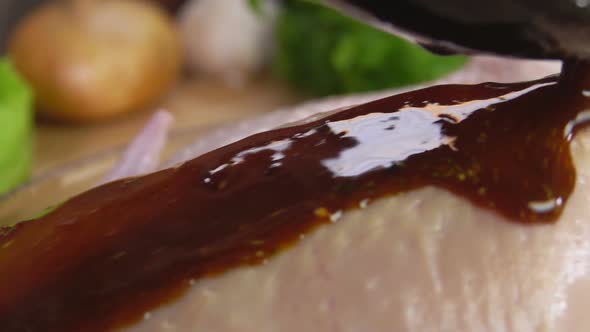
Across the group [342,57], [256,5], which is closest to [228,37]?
[256,5]

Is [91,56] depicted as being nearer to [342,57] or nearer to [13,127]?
[13,127]

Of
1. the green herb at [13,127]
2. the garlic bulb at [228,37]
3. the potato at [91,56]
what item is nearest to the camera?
the green herb at [13,127]

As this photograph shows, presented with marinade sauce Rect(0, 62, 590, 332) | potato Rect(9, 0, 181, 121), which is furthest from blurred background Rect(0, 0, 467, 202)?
marinade sauce Rect(0, 62, 590, 332)

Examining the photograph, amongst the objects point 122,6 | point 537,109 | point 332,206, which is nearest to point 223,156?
point 332,206

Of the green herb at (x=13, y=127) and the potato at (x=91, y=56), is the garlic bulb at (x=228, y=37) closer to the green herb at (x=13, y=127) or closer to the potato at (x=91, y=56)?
the potato at (x=91, y=56)

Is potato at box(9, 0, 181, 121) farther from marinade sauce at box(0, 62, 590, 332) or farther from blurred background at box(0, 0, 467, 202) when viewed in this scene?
marinade sauce at box(0, 62, 590, 332)

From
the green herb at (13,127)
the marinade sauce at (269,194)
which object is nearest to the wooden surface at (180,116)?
the green herb at (13,127)

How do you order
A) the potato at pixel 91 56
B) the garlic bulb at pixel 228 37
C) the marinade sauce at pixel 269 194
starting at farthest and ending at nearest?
the garlic bulb at pixel 228 37 → the potato at pixel 91 56 → the marinade sauce at pixel 269 194
